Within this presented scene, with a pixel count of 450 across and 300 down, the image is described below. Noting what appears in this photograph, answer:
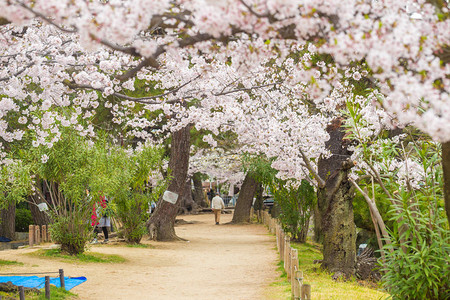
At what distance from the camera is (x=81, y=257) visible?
11750 millimetres

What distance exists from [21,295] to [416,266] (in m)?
4.34

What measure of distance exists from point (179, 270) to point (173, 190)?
18.7 feet

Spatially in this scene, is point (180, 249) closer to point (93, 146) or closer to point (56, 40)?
point (93, 146)

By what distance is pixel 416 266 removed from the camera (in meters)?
5.95

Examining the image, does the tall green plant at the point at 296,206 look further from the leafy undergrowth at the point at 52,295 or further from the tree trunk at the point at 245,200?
the tree trunk at the point at 245,200

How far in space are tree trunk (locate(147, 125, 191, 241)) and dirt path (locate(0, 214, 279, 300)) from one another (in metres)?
0.57

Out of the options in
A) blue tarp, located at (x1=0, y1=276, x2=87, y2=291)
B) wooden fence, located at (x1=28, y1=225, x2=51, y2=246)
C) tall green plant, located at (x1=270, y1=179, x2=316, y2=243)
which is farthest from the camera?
tall green plant, located at (x1=270, y1=179, x2=316, y2=243)

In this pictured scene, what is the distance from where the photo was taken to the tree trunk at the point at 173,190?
16.8m

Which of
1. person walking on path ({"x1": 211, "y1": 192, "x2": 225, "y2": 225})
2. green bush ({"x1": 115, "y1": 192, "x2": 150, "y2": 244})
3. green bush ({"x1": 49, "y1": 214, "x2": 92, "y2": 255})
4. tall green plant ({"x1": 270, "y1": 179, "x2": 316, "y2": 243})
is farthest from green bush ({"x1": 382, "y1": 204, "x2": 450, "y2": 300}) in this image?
person walking on path ({"x1": 211, "y1": 192, "x2": 225, "y2": 225})

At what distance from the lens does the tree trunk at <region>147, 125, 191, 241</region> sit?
661 inches

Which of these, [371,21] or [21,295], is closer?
[371,21]

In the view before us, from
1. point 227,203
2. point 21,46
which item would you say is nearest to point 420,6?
point 21,46

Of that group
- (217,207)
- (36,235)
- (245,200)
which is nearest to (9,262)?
(36,235)

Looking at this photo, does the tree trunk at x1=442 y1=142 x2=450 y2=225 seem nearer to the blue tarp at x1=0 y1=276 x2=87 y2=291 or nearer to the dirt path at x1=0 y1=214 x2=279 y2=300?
the dirt path at x1=0 y1=214 x2=279 y2=300
